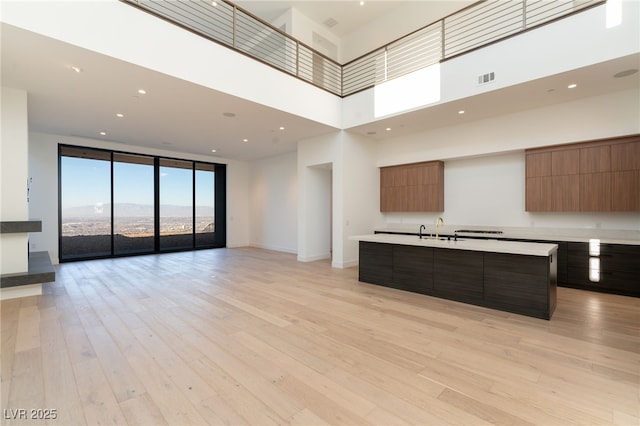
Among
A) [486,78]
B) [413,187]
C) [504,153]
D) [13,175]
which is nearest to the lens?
[13,175]

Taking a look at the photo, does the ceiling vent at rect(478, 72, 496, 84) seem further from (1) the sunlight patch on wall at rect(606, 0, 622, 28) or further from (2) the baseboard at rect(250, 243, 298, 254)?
(2) the baseboard at rect(250, 243, 298, 254)

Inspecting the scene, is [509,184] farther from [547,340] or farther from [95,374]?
[95,374]

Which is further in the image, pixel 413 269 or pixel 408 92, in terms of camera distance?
pixel 408 92

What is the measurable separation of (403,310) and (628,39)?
443 centimetres

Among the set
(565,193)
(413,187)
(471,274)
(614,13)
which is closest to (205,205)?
(413,187)

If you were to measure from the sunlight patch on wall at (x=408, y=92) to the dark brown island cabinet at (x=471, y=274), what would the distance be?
9.06 ft

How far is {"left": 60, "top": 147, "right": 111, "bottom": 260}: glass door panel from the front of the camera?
746 cm

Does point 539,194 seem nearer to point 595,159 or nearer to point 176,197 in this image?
point 595,159

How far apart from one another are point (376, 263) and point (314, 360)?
281cm

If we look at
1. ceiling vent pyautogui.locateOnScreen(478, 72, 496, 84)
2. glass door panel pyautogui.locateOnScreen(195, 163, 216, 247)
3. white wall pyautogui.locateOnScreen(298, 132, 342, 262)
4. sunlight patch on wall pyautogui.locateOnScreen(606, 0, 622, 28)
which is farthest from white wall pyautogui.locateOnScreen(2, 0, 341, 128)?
glass door panel pyautogui.locateOnScreen(195, 163, 216, 247)

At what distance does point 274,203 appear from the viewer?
979 cm

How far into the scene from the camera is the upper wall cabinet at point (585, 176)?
4527 mm

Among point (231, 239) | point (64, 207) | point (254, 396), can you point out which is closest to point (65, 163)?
point (64, 207)

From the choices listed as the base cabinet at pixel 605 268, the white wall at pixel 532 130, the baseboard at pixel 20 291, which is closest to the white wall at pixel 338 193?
the white wall at pixel 532 130
